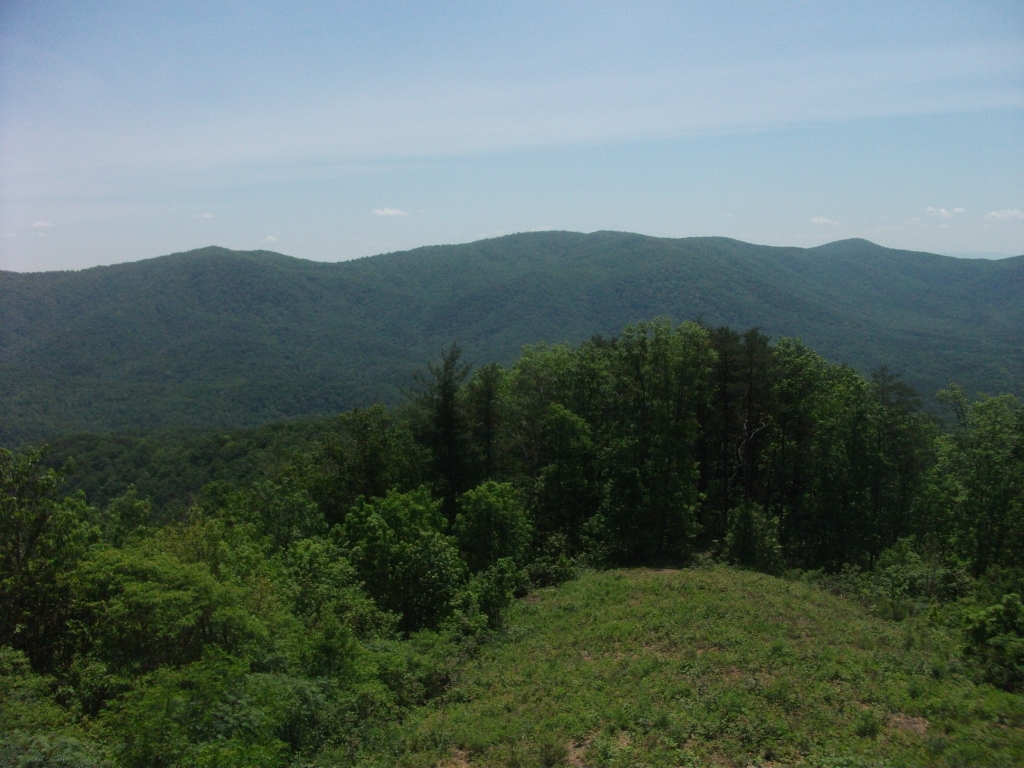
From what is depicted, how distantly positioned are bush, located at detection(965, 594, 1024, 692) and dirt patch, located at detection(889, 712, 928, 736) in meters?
2.22

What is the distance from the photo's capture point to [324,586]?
16094mm

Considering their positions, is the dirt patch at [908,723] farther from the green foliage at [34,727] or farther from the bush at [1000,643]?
the green foliage at [34,727]

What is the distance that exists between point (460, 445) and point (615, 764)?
19.8 metres

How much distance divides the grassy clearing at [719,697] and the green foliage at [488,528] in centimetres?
519

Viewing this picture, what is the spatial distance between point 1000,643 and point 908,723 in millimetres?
3082

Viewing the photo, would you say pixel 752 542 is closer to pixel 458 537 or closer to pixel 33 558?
pixel 458 537

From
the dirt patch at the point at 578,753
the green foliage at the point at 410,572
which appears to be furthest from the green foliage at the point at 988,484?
the green foliage at the point at 410,572

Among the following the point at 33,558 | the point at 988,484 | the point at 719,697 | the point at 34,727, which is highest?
the point at 33,558

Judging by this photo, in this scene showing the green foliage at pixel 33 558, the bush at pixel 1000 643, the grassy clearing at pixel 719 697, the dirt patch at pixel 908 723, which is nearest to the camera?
the grassy clearing at pixel 719 697

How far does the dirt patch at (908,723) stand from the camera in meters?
9.72

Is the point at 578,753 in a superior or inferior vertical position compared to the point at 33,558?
inferior

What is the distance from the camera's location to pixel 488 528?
22812mm

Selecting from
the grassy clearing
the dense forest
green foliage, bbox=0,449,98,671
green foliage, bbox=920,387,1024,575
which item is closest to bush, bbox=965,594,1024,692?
the dense forest

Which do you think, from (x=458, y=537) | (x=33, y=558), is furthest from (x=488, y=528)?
(x=33, y=558)
